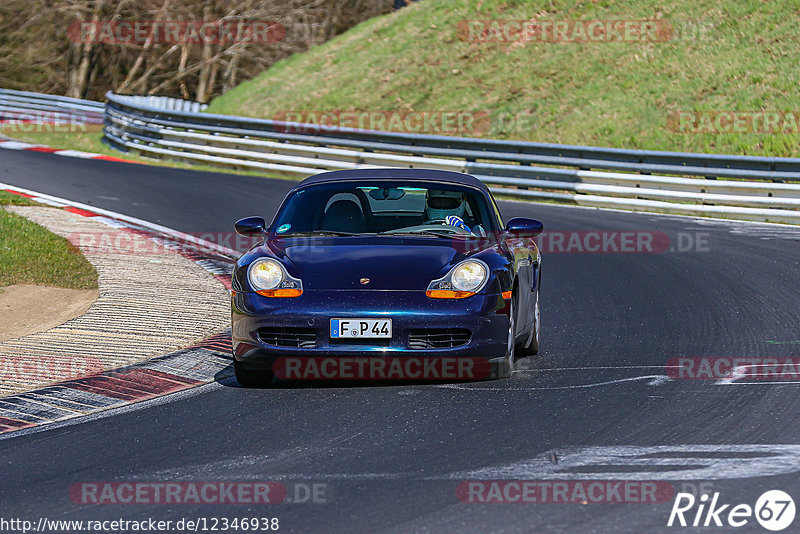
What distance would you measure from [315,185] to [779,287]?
5165 mm

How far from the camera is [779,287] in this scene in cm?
1177

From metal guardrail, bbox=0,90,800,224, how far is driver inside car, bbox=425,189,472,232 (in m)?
10.5

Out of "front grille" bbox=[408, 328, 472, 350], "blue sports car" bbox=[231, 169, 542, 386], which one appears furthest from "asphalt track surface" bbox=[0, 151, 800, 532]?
"front grille" bbox=[408, 328, 472, 350]

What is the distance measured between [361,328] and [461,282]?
2.27 feet

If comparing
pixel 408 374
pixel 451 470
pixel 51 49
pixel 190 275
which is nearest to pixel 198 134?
pixel 190 275

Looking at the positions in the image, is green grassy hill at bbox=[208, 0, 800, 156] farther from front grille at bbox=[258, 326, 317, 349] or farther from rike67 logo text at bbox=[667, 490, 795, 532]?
rike67 logo text at bbox=[667, 490, 795, 532]

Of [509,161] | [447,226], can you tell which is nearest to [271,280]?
[447,226]

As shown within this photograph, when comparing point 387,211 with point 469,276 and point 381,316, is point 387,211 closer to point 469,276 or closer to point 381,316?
point 469,276

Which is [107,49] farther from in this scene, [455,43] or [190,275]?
[190,275]

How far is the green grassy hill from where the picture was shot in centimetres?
2683

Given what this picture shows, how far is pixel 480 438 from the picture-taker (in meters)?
6.20

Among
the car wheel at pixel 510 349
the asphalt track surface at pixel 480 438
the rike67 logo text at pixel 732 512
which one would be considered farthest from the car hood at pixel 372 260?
the rike67 logo text at pixel 732 512

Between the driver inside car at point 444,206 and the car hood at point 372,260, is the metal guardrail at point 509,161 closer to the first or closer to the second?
the driver inside car at point 444,206

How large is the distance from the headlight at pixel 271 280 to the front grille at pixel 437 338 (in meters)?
0.76
